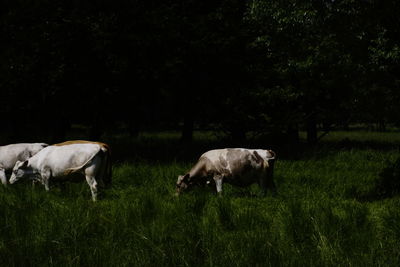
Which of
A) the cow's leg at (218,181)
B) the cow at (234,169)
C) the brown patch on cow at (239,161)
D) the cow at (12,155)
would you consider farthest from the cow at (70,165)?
the brown patch on cow at (239,161)

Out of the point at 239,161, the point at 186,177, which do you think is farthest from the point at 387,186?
the point at 186,177

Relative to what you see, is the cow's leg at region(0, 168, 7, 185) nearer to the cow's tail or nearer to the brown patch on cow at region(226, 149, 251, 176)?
the cow's tail

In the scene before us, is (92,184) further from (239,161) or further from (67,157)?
(239,161)

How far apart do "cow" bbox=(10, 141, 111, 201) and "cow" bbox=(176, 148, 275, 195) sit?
163cm

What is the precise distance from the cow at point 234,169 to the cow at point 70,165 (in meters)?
1.63

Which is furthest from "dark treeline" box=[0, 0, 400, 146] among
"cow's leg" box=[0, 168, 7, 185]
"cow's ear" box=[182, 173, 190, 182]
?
"cow's ear" box=[182, 173, 190, 182]

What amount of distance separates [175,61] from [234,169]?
745 cm

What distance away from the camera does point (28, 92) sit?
15.8 m

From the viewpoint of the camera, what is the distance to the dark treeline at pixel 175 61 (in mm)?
14836

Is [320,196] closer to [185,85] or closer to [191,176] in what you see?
[191,176]

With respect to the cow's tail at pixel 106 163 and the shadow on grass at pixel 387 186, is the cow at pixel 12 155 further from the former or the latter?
the shadow on grass at pixel 387 186

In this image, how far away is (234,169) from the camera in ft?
30.6

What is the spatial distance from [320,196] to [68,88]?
32.9ft

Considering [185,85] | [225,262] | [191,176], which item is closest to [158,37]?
[185,85]
